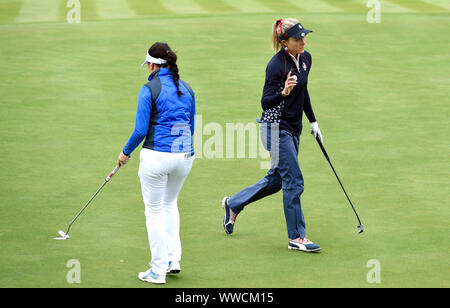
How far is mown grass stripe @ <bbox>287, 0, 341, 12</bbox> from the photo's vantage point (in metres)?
22.9

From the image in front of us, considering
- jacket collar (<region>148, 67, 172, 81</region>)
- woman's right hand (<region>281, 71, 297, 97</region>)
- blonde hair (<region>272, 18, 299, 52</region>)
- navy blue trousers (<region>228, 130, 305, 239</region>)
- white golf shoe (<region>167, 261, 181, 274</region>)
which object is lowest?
white golf shoe (<region>167, 261, 181, 274</region>)

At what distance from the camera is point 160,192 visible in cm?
768

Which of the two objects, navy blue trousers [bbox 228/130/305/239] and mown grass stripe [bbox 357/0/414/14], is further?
mown grass stripe [bbox 357/0/414/14]

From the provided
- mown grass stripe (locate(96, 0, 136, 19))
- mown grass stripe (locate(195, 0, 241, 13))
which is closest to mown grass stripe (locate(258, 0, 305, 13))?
mown grass stripe (locate(195, 0, 241, 13))

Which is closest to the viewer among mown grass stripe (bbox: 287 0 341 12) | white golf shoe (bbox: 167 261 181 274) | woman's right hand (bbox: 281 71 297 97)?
white golf shoe (bbox: 167 261 181 274)

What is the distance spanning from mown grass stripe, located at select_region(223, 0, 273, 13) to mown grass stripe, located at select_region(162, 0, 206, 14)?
3.45ft

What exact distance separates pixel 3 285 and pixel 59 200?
2943 millimetres

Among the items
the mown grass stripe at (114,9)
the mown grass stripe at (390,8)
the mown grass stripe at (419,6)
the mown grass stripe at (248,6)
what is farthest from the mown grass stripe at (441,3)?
the mown grass stripe at (114,9)

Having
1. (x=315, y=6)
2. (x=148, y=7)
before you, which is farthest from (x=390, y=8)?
(x=148, y=7)

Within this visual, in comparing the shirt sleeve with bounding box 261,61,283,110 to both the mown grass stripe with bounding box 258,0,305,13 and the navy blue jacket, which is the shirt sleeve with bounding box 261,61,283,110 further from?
the mown grass stripe with bounding box 258,0,305,13

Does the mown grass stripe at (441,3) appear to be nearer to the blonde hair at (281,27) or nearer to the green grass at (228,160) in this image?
the green grass at (228,160)

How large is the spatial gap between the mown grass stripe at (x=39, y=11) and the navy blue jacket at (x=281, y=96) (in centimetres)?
1463

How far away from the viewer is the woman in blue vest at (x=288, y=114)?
28.3ft

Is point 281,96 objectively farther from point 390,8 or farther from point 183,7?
point 183,7
